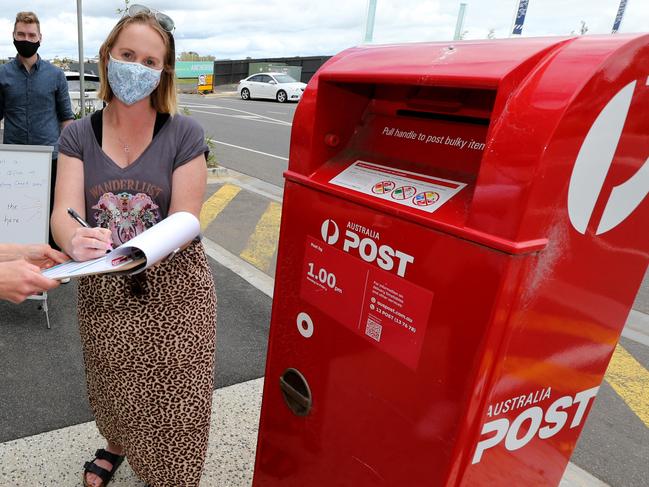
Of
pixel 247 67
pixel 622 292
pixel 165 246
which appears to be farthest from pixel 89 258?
pixel 247 67

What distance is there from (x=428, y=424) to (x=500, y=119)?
715mm

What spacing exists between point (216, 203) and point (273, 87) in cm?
1609

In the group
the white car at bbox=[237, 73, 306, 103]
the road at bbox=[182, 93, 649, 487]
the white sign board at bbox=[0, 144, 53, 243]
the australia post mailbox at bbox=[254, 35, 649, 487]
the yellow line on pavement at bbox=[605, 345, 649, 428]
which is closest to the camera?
the australia post mailbox at bbox=[254, 35, 649, 487]

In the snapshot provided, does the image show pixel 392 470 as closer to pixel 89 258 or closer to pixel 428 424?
pixel 428 424

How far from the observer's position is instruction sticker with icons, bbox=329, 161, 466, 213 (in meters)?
1.12

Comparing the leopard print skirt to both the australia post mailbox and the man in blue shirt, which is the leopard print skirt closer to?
the australia post mailbox

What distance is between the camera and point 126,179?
154cm

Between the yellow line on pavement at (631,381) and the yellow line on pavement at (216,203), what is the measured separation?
3.83 m

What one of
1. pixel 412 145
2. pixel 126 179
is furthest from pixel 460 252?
pixel 126 179

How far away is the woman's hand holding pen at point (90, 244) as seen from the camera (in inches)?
51.4

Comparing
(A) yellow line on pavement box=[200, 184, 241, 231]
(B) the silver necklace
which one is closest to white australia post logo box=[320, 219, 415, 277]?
(B) the silver necklace

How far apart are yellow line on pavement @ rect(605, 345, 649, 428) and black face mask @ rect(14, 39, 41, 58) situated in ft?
14.6

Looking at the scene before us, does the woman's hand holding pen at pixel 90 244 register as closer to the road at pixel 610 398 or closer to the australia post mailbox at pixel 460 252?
the australia post mailbox at pixel 460 252

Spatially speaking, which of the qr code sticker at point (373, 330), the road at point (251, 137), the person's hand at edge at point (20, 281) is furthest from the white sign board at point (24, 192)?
the road at point (251, 137)
